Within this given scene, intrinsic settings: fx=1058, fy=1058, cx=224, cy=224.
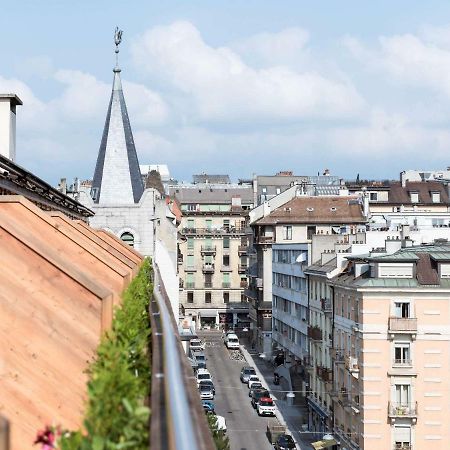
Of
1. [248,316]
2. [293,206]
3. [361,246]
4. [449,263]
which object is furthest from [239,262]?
[449,263]

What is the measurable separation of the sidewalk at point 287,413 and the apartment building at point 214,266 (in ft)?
120

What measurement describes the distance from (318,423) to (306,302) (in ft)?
36.4

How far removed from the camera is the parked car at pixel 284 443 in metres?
52.8

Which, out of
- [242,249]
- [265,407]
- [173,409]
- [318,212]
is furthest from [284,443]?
[242,249]

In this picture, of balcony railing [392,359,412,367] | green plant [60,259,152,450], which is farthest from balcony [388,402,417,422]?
green plant [60,259,152,450]

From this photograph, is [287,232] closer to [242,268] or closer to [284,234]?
[284,234]

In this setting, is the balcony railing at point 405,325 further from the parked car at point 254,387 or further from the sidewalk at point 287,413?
the parked car at point 254,387

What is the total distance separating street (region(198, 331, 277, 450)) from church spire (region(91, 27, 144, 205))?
1401 centimetres

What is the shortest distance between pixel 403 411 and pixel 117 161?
18662mm

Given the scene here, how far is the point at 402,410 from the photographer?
43406 mm

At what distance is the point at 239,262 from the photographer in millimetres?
128750

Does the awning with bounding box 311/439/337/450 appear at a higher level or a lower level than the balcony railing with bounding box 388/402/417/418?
lower

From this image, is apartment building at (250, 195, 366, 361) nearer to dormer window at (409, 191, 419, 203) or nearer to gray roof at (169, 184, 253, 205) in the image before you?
dormer window at (409, 191, 419, 203)

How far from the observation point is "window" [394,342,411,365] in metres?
44.2
